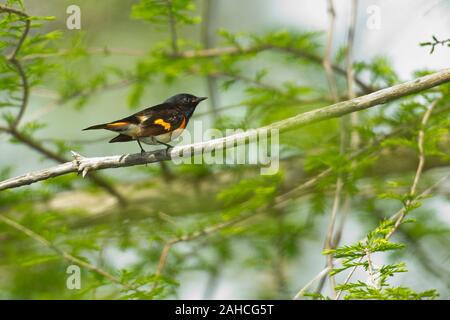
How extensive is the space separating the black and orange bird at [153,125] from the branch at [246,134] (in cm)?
22

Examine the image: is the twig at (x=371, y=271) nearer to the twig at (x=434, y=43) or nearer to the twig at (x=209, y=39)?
the twig at (x=434, y=43)

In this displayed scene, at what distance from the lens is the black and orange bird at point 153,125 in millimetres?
3064

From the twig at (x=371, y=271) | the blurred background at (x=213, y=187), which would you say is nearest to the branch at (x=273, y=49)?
the blurred background at (x=213, y=187)

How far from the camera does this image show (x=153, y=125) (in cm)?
315

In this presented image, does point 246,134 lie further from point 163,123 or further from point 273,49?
point 273,49

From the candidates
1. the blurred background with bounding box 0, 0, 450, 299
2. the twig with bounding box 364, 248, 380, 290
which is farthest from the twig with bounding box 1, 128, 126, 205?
the twig with bounding box 364, 248, 380, 290

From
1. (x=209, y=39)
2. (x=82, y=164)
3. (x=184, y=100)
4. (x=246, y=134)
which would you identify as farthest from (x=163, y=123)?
(x=209, y=39)

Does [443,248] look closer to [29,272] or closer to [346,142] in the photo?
[346,142]

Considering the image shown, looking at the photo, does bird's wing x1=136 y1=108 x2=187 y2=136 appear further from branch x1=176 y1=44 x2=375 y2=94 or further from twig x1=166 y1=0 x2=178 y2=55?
branch x1=176 y1=44 x2=375 y2=94

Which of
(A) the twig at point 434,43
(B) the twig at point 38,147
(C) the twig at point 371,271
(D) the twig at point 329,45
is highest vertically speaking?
(D) the twig at point 329,45

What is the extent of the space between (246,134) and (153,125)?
75 cm

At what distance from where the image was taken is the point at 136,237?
14.3 ft

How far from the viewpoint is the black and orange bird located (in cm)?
306
